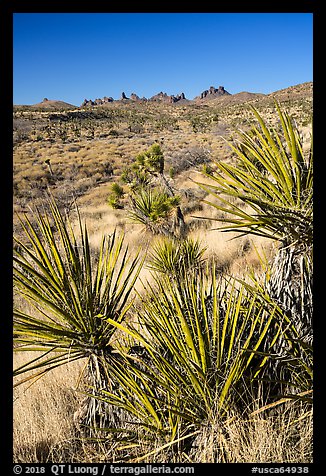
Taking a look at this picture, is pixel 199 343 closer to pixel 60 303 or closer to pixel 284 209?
pixel 284 209

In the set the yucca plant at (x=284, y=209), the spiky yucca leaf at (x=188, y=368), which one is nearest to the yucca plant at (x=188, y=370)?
the spiky yucca leaf at (x=188, y=368)

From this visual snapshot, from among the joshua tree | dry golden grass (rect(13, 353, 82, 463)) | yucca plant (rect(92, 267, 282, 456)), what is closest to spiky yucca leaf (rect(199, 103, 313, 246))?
yucca plant (rect(92, 267, 282, 456))

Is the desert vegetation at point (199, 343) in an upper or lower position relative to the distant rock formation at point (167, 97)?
lower

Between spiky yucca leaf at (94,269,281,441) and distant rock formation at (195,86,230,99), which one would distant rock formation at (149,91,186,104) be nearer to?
distant rock formation at (195,86,230,99)

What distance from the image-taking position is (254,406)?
1.84m

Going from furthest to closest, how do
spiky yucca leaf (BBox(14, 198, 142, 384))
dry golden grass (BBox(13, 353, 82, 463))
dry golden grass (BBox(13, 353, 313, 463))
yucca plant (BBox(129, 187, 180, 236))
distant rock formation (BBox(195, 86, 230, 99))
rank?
distant rock formation (BBox(195, 86, 230, 99)) → yucca plant (BBox(129, 187, 180, 236)) → dry golden grass (BBox(13, 353, 82, 463)) → spiky yucca leaf (BBox(14, 198, 142, 384)) → dry golden grass (BBox(13, 353, 313, 463))

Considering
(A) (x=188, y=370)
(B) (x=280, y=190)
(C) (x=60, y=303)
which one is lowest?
(A) (x=188, y=370)

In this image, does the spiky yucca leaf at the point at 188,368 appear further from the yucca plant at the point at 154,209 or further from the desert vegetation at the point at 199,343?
the yucca plant at the point at 154,209

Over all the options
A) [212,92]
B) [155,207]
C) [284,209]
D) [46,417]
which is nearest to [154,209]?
[155,207]

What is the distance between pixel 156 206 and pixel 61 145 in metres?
28.7

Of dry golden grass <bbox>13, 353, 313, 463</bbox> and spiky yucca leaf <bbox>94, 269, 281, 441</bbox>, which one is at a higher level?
spiky yucca leaf <bbox>94, 269, 281, 441</bbox>

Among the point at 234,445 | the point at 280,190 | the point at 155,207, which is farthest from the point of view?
the point at 155,207

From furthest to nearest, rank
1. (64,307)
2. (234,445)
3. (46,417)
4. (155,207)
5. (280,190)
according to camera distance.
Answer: (155,207), (46,417), (64,307), (280,190), (234,445)
